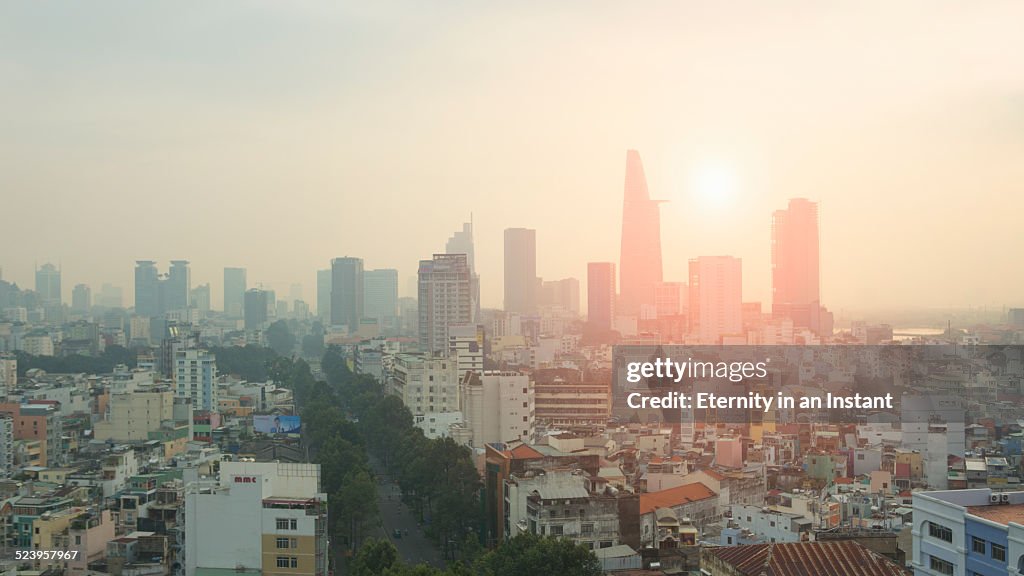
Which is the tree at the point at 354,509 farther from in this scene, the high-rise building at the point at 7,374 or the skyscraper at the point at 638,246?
the skyscraper at the point at 638,246

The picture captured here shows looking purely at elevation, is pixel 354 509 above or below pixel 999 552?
below

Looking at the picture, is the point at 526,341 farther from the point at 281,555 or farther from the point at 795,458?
the point at 281,555

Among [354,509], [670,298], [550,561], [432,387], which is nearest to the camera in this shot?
[550,561]

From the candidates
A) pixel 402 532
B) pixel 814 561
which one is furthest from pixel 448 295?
pixel 814 561

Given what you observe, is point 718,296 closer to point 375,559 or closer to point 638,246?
point 638,246

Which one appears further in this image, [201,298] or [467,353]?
[201,298]

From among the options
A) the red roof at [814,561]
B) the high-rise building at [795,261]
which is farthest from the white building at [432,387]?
the high-rise building at [795,261]

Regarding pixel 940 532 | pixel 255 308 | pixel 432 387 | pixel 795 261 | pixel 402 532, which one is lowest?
pixel 402 532

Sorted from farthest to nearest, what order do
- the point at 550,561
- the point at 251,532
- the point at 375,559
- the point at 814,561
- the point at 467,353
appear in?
the point at 467,353, the point at 375,559, the point at 550,561, the point at 251,532, the point at 814,561
